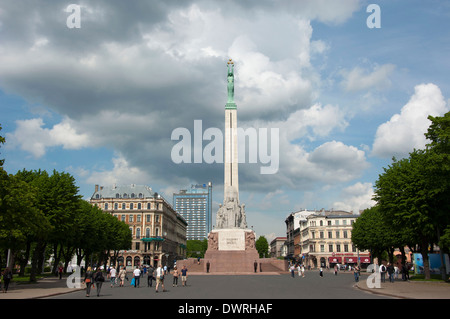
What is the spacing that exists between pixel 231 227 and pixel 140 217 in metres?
48.1

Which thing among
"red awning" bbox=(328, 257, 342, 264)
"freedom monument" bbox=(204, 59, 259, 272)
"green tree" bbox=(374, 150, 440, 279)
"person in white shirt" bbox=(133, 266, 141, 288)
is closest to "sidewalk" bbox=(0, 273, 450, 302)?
"person in white shirt" bbox=(133, 266, 141, 288)

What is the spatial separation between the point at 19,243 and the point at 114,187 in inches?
3210

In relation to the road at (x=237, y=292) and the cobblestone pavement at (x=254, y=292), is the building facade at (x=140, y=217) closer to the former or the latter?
the cobblestone pavement at (x=254, y=292)

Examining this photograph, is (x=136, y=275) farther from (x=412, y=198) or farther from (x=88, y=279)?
(x=412, y=198)

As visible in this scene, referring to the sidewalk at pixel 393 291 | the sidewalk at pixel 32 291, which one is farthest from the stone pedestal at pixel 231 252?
the sidewalk at pixel 393 291

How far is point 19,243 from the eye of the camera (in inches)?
1543

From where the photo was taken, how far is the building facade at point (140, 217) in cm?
10738

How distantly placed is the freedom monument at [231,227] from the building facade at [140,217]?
40.3 m

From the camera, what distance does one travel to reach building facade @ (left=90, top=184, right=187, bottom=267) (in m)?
107

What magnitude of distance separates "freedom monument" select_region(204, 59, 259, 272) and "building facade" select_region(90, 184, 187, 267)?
40336 millimetres

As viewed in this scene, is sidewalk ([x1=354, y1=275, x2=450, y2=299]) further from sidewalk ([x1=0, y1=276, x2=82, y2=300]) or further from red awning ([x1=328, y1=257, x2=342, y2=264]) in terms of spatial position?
red awning ([x1=328, y1=257, x2=342, y2=264])

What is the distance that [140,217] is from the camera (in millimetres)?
110562
